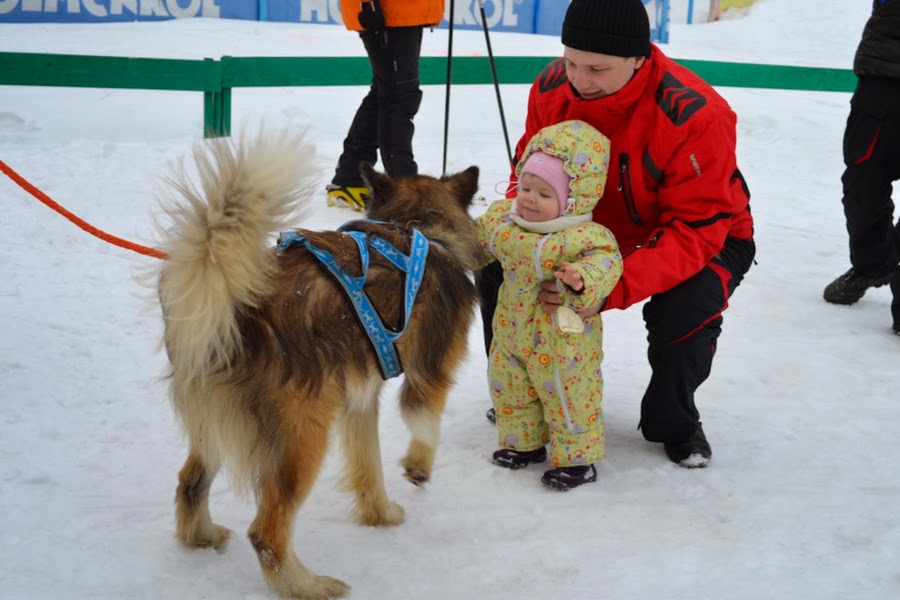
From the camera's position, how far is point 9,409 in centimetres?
311

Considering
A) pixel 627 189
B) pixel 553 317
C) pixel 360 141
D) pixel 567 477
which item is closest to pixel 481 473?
pixel 567 477

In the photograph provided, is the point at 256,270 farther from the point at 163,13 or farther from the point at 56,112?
the point at 163,13

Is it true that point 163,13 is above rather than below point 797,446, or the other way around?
above

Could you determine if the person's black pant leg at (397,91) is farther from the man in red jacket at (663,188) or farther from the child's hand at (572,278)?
the child's hand at (572,278)

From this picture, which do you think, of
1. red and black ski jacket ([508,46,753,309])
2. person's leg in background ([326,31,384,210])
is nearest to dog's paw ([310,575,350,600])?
red and black ski jacket ([508,46,753,309])

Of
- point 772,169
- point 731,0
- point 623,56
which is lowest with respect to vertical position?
point 772,169

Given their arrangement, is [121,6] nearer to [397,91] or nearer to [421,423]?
[397,91]

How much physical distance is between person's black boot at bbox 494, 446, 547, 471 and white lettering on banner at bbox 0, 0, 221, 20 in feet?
29.7

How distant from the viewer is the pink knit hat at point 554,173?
265 cm

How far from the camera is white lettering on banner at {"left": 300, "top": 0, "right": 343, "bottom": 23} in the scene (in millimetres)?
11281

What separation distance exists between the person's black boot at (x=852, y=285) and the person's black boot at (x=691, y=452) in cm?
216

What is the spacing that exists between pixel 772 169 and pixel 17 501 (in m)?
7.26

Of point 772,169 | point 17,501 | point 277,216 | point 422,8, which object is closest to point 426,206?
point 277,216

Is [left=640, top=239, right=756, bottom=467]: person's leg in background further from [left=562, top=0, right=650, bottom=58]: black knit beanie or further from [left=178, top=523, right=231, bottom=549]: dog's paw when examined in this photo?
[left=178, top=523, right=231, bottom=549]: dog's paw
